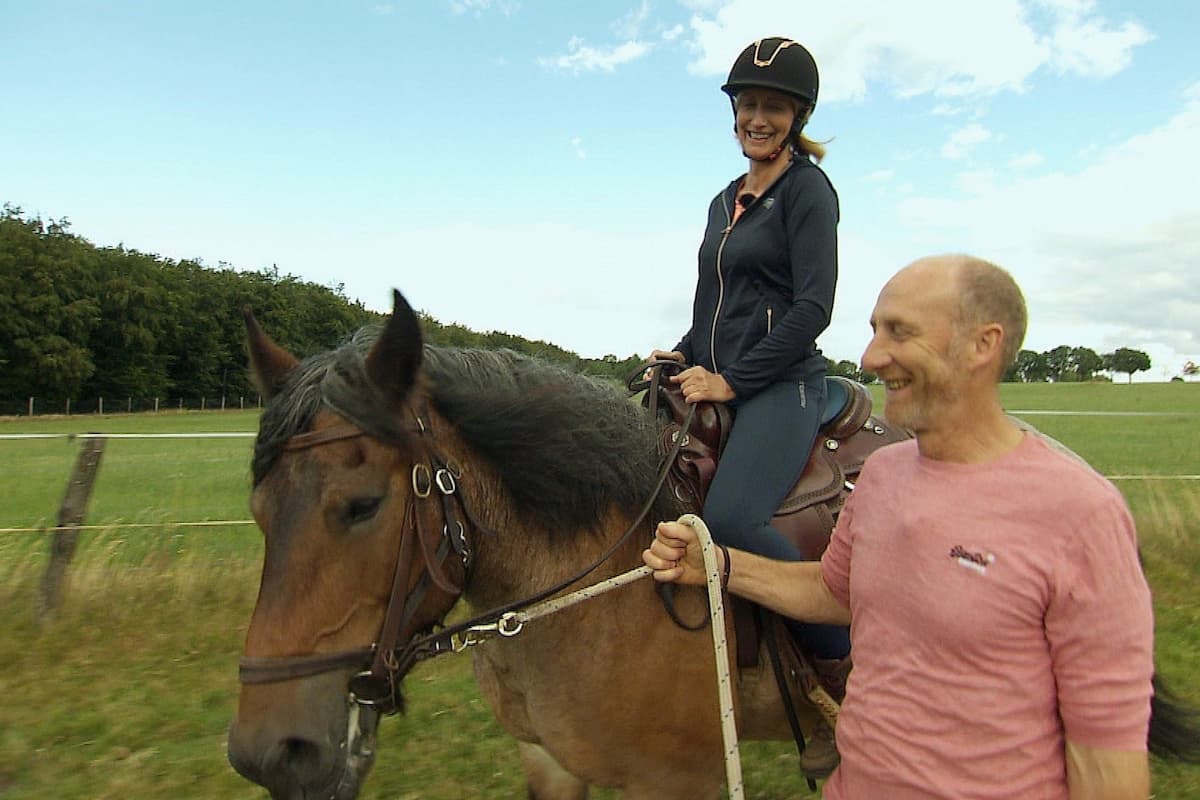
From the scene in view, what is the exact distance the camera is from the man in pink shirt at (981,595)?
141cm

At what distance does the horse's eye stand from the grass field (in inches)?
19.6

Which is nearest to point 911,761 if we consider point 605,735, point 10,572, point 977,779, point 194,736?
point 977,779

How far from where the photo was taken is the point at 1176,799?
442 cm

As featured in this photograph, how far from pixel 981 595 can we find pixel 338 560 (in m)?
1.55

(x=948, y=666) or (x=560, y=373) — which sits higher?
(x=560, y=373)

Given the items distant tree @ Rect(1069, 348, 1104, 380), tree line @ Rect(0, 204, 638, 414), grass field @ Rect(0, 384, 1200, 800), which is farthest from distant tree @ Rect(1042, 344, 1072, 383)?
grass field @ Rect(0, 384, 1200, 800)

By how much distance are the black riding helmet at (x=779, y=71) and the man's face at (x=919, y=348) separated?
5.18ft

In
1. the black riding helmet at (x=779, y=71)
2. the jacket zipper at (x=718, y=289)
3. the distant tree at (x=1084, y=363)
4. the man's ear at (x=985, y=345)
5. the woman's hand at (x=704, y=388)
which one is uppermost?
the distant tree at (x=1084, y=363)

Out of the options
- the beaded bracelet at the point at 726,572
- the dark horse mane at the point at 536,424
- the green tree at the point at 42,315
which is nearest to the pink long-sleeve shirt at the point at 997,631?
the beaded bracelet at the point at 726,572

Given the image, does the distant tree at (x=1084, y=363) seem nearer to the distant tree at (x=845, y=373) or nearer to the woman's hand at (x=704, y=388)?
the distant tree at (x=845, y=373)

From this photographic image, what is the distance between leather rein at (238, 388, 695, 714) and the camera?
205cm

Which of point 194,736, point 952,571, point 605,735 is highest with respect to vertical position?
point 952,571

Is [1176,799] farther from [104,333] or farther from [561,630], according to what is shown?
[104,333]

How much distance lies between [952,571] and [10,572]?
313 inches
